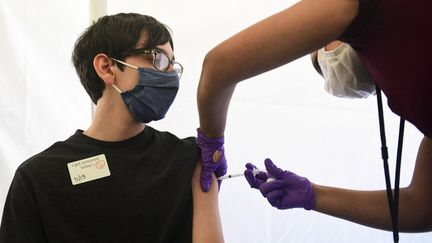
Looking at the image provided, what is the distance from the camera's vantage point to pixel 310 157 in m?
1.66

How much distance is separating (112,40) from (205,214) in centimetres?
60

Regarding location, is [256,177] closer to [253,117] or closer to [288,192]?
[288,192]

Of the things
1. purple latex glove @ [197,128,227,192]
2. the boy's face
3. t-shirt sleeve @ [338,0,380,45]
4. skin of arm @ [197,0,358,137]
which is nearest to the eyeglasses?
the boy's face

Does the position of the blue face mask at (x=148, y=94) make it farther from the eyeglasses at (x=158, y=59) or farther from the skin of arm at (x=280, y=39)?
the skin of arm at (x=280, y=39)

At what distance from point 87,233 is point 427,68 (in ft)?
3.05

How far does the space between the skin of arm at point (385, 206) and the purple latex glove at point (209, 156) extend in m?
0.32

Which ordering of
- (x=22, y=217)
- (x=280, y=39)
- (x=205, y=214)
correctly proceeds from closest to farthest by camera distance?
(x=280, y=39) → (x=22, y=217) → (x=205, y=214)

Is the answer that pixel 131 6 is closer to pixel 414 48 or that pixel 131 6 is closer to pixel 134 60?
pixel 134 60

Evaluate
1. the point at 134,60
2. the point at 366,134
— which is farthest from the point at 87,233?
the point at 366,134

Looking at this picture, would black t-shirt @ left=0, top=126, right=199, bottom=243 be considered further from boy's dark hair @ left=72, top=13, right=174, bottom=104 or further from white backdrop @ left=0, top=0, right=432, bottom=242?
white backdrop @ left=0, top=0, right=432, bottom=242

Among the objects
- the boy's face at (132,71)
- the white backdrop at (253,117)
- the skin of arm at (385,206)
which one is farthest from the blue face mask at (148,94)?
the skin of arm at (385,206)

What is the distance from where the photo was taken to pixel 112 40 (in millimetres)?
1207

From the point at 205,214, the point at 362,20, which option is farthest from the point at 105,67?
the point at 362,20

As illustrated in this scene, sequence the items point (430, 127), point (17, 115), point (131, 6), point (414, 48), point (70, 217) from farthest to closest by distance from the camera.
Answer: point (131, 6), point (17, 115), point (70, 217), point (430, 127), point (414, 48)
